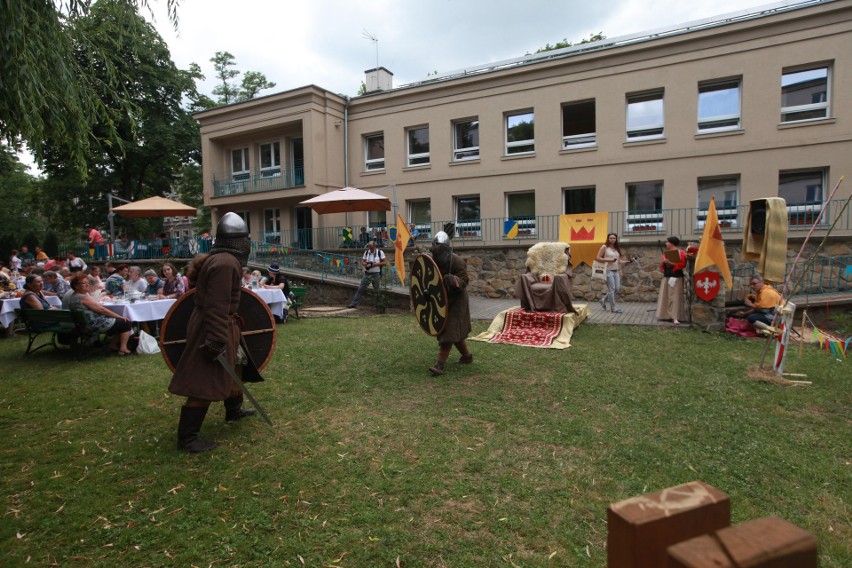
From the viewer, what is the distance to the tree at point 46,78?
3.87 metres

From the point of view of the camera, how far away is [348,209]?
14969 millimetres

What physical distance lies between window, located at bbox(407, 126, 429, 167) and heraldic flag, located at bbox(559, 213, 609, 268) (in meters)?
8.58

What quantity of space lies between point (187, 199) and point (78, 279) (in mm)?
28462

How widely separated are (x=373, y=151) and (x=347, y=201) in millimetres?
7149

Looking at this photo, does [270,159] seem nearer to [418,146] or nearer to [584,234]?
[418,146]

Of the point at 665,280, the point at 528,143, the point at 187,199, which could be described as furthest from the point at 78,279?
the point at 187,199

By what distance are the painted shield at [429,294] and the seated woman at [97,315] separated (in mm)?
4773

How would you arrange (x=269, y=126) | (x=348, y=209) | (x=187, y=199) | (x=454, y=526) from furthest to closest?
(x=187, y=199) < (x=269, y=126) < (x=348, y=209) < (x=454, y=526)

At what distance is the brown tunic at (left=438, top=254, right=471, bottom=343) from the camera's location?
611 centimetres

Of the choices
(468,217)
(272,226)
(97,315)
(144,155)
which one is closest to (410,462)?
(97,315)

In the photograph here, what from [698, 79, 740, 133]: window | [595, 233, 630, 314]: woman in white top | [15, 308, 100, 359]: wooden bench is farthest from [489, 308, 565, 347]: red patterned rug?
[698, 79, 740, 133]: window

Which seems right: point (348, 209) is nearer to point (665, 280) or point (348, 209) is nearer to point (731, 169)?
point (665, 280)

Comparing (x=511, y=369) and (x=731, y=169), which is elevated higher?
(x=731, y=169)

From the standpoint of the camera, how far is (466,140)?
61.4ft
